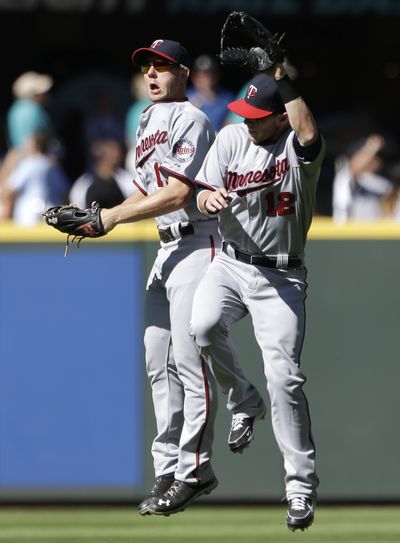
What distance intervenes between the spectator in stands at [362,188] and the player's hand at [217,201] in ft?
14.6

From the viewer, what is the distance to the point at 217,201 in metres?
7.01

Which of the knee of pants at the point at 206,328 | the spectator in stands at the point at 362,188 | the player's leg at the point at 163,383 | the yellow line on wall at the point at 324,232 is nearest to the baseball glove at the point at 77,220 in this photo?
the player's leg at the point at 163,383

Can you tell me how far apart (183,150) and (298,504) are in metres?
2.02

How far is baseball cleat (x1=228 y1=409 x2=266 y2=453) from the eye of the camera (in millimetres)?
7484

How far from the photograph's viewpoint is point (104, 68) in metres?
15.9

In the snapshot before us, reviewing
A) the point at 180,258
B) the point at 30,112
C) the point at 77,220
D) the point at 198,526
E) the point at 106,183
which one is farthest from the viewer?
the point at 30,112

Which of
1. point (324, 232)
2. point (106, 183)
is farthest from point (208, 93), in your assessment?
point (324, 232)

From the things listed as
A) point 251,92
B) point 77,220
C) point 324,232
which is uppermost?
point 251,92

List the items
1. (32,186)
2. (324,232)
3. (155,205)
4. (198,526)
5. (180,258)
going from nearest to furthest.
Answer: (155,205)
(180,258)
(198,526)
(324,232)
(32,186)

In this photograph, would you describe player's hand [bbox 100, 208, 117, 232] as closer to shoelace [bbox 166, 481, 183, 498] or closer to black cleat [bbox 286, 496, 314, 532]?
shoelace [bbox 166, 481, 183, 498]

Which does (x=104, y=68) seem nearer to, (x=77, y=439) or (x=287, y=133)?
(x=77, y=439)

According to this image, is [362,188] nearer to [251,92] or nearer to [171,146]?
[171,146]

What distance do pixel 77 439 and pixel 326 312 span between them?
6.71 ft

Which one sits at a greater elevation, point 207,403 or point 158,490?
point 207,403
